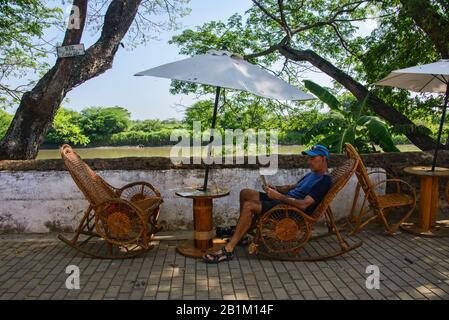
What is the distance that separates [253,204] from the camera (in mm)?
4516

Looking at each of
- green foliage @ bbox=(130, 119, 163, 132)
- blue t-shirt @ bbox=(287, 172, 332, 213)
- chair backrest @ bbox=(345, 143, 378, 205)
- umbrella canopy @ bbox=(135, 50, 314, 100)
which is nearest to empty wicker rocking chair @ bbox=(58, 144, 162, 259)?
umbrella canopy @ bbox=(135, 50, 314, 100)

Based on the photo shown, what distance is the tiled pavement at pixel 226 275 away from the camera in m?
3.71

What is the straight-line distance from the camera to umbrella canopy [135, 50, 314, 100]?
404 centimetres

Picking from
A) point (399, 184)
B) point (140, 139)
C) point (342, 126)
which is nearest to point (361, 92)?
point (342, 126)

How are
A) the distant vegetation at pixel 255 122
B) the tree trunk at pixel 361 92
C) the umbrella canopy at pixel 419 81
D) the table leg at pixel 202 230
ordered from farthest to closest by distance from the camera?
the tree trunk at pixel 361 92
the distant vegetation at pixel 255 122
the umbrella canopy at pixel 419 81
the table leg at pixel 202 230

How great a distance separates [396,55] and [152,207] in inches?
330

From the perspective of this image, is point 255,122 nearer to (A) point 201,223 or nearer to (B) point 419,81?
(B) point 419,81

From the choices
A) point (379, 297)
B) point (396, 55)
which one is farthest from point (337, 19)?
point (379, 297)

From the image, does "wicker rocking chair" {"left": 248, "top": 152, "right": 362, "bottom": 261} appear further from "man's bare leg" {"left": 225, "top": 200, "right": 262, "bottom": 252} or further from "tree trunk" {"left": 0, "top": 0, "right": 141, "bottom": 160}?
"tree trunk" {"left": 0, "top": 0, "right": 141, "bottom": 160}

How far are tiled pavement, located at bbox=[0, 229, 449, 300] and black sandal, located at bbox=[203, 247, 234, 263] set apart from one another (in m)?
0.07

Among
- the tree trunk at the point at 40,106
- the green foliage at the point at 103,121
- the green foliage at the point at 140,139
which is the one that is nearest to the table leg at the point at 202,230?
the tree trunk at the point at 40,106

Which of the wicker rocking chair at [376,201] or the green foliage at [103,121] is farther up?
the green foliage at [103,121]

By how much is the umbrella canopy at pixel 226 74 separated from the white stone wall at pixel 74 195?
1.66m

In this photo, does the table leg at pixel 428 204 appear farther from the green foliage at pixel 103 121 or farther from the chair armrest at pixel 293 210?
the green foliage at pixel 103 121
